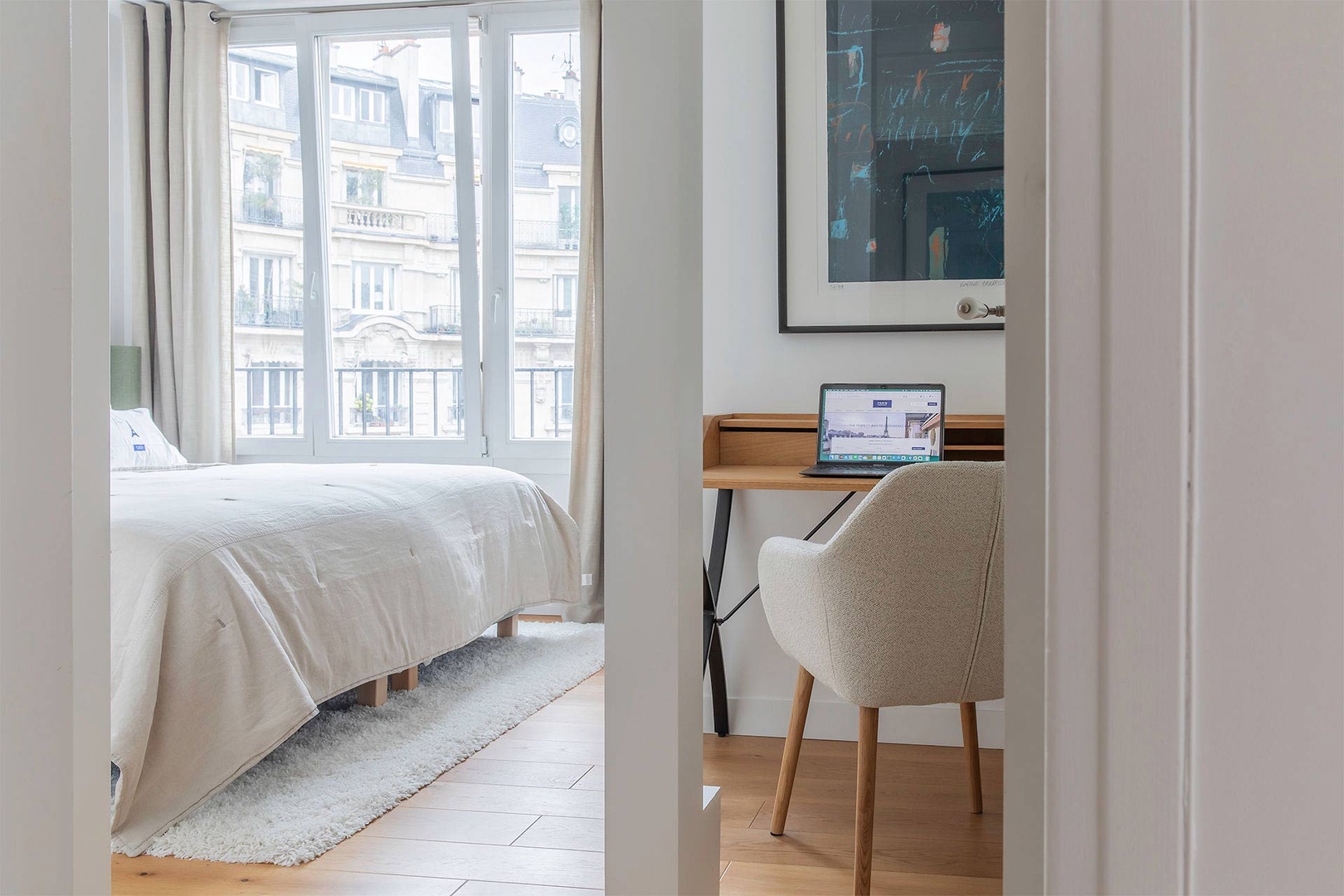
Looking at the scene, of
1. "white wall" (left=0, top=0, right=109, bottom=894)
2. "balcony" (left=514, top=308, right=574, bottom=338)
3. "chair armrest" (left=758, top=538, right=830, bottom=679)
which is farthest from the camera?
"balcony" (left=514, top=308, right=574, bottom=338)

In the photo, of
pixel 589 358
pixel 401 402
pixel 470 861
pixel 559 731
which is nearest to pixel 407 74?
pixel 401 402

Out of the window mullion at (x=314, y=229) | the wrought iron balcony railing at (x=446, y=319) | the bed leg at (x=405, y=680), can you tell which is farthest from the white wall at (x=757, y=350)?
the window mullion at (x=314, y=229)

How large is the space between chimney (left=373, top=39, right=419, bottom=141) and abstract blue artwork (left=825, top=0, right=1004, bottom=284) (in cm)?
243

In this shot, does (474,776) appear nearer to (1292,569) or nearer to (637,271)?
(637,271)

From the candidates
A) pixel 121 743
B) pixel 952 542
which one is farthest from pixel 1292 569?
pixel 121 743

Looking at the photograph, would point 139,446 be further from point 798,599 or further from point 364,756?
point 798,599

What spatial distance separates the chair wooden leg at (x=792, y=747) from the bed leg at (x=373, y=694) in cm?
125

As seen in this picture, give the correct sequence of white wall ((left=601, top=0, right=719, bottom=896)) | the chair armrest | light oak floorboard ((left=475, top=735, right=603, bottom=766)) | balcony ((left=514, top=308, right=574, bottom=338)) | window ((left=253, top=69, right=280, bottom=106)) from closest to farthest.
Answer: white wall ((left=601, top=0, right=719, bottom=896)) → the chair armrest → light oak floorboard ((left=475, top=735, right=603, bottom=766)) → balcony ((left=514, top=308, right=574, bottom=338)) → window ((left=253, top=69, right=280, bottom=106))

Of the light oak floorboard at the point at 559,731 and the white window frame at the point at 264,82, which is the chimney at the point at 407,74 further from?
the light oak floorboard at the point at 559,731

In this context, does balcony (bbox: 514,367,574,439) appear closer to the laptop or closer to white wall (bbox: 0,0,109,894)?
the laptop

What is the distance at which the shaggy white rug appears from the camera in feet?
6.35

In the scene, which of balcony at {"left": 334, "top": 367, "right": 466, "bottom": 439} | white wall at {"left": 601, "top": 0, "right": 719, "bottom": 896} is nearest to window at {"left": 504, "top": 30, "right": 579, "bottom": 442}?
balcony at {"left": 334, "top": 367, "right": 466, "bottom": 439}

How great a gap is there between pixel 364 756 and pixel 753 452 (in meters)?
1.26

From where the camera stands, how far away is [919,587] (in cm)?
174
